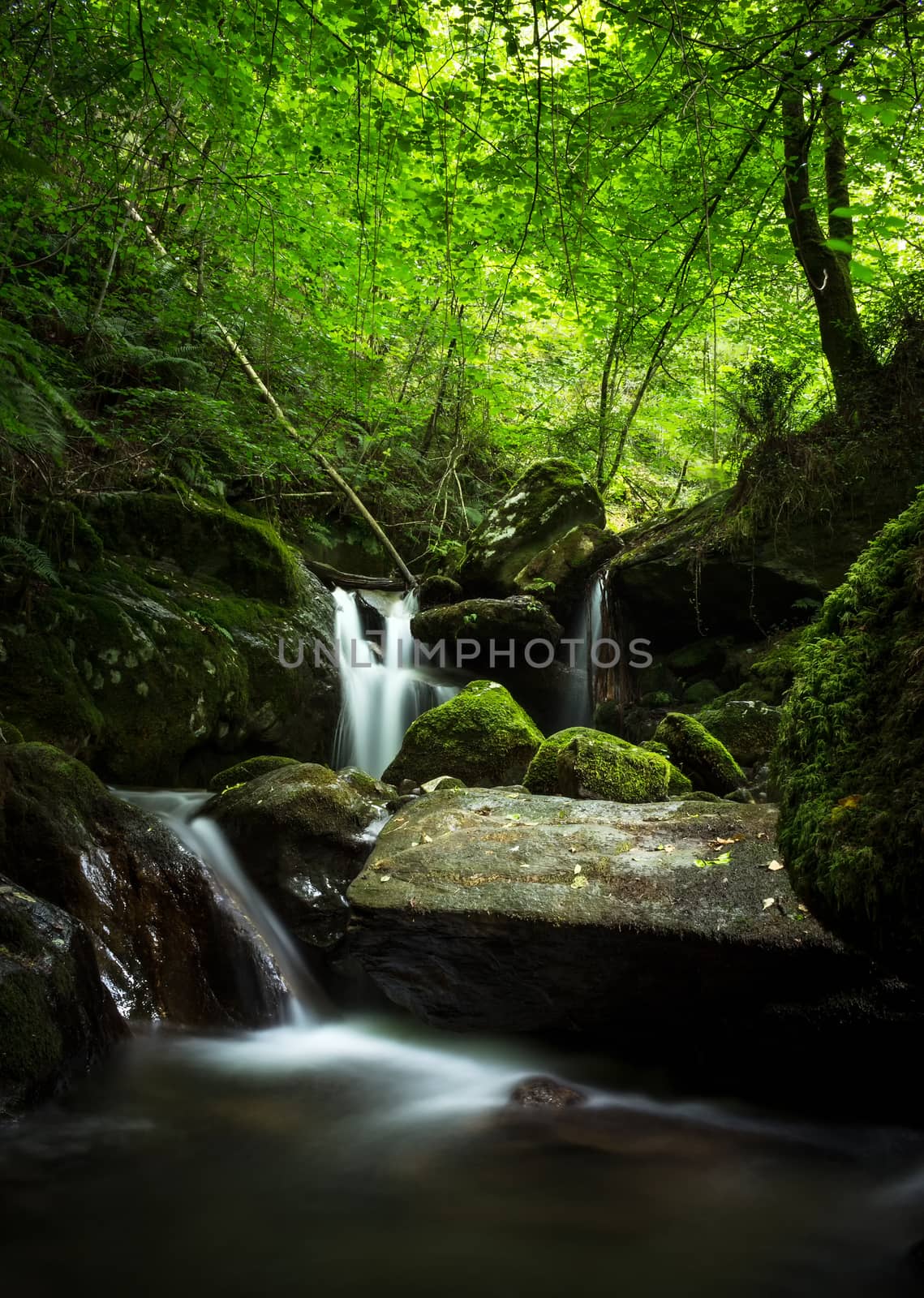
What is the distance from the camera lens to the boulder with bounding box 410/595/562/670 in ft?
32.2

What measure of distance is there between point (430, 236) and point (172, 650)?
4.82 m

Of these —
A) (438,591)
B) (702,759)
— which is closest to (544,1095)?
(702,759)

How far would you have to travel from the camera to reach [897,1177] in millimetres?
2494

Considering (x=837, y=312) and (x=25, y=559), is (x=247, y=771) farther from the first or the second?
(x=837, y=312)

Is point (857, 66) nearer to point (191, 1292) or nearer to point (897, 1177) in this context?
point (897, 1177)

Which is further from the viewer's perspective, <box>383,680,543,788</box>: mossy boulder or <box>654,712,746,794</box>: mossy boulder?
<box>383,680,543,788</box>: mossy boulder

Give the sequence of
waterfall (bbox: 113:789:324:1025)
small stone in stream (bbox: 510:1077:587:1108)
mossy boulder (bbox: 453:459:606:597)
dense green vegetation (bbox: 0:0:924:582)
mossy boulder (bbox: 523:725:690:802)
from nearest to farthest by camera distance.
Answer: small stone in stream (bbox: 510:1077:587:1108), dense green vegetation (bbox: 0:0:924:582), waterfall (bbox: 113:789:324:1025), mossy boulder (bbox: 523:725:690:802), mossy boulder (bbox: 453:459:606:597)

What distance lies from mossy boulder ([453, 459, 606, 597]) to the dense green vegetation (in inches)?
56.1

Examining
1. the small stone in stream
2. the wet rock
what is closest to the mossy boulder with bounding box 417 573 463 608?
the wet rock

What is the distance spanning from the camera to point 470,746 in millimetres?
6949

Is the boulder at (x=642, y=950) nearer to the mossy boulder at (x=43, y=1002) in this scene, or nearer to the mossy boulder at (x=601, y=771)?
the mossy boulder at (x=601, y=771)

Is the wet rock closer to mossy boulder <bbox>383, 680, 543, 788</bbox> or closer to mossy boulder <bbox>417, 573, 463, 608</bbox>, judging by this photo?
mossy boulder <bbox>383, 680, 543, 788</bbox>

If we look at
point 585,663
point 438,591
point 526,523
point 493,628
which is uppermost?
point 526,523

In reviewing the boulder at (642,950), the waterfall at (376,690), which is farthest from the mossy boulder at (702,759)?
the waterfall at (376,690)
